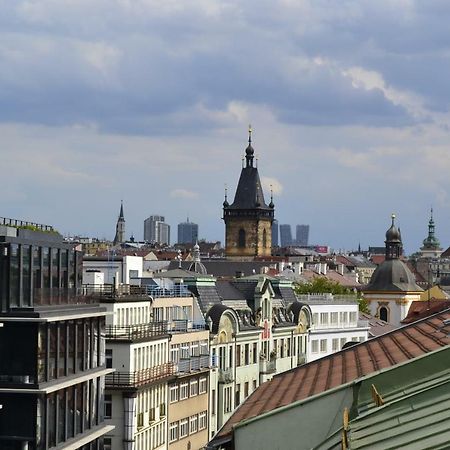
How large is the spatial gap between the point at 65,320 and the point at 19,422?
207 inches

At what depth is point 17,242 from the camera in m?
50.1

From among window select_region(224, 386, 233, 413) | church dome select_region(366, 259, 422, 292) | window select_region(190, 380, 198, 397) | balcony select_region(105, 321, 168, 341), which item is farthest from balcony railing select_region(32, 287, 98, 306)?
church dome select_region(366, 259, 422, 292)

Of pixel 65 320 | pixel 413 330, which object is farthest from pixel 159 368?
pixel 413 330

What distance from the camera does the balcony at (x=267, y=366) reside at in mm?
95750

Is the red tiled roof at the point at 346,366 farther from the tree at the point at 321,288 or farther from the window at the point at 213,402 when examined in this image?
the tree at the point at 321,288

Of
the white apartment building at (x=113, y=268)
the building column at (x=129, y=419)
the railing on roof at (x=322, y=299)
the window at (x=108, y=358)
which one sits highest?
the white apartment building at (x=113, y=268)

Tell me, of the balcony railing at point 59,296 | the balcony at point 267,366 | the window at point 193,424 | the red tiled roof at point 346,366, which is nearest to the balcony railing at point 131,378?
the balcony railing at point 59,296

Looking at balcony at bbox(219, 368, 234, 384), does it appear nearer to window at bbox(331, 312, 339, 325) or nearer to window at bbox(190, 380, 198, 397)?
window at bbox(190, 380, 198, 397)

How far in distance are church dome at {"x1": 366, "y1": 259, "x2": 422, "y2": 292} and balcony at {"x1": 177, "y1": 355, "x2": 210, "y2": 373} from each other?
324ft

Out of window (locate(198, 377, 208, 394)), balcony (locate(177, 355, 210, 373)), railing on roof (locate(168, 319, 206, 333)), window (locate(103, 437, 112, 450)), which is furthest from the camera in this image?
window (locate(198, 377, 208, 394))

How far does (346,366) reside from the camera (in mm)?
28594

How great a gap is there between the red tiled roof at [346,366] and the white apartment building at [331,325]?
7711 centimetres

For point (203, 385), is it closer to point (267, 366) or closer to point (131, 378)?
point (267, 366)

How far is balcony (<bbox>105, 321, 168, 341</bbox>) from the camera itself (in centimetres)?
6488
